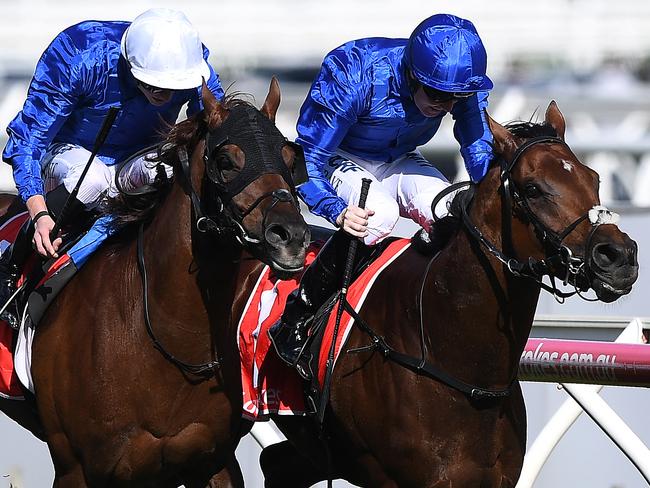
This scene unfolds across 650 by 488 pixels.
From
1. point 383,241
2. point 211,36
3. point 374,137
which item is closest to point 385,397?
point 383,241

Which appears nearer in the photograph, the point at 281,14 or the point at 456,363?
the point at 456,363

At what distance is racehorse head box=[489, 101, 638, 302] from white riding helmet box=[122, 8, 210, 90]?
112cm

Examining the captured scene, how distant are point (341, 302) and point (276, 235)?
74 cm

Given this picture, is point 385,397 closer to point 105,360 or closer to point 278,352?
point 278,352

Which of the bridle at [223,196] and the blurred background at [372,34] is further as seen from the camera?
the blurred background at [372,34]

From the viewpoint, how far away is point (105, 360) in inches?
183

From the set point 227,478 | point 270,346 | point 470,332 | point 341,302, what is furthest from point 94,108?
point 470,332

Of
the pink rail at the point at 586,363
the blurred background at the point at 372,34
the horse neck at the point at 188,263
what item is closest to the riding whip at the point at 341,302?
the horse neck at the point at 188,263

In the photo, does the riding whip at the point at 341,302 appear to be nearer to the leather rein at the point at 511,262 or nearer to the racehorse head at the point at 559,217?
Result: the leather rein at the point at 511,262

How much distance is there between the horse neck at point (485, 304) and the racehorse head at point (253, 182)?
63 cm

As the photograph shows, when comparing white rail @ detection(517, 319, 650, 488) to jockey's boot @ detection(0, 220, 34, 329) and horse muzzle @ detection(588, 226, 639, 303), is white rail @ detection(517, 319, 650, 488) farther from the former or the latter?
jockey's boot @ detection(0, 220, 34, 329)

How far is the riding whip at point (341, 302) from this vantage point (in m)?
4.74

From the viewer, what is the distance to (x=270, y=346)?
510 cm

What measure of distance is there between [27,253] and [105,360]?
30.3 inches
